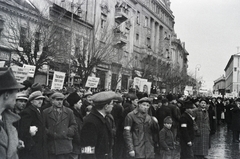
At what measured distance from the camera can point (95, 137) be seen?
464cm

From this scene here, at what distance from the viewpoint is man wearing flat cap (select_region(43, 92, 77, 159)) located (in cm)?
612

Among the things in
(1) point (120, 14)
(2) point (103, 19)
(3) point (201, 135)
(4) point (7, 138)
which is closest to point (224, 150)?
(3) point (201, 135)

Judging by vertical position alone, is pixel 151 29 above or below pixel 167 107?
above

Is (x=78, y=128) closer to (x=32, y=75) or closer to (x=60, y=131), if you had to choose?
(x=60, y=131)

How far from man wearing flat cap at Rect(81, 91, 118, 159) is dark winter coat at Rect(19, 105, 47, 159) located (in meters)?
1.09

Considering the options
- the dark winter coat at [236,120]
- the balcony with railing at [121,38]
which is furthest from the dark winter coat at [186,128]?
the balcony with railing at [121,38]

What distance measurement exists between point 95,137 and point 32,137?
1.43 m

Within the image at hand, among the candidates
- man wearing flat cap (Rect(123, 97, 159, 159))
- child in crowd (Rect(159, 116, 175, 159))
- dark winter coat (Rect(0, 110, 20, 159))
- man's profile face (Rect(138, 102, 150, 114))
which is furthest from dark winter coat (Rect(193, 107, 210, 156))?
dark winter coat (Rect(0, 110, 20, 159))

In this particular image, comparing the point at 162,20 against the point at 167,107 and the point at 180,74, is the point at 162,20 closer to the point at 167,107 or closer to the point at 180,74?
the point at 180,74

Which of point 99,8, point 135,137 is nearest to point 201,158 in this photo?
point 135,137

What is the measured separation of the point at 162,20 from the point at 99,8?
2884 centimetres

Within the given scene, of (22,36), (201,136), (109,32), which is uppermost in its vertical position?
(109,32)

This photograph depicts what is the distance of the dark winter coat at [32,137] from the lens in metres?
5.32

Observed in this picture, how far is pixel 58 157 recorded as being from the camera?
6180mm
